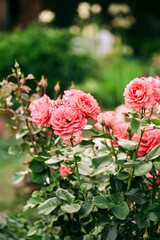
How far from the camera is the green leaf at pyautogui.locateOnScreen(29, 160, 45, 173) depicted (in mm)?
1377

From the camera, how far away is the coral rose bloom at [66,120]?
3.56ft

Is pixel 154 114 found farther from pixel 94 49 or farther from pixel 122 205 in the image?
pixel 94 49

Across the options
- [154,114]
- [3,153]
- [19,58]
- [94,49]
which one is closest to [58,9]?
[94,49]

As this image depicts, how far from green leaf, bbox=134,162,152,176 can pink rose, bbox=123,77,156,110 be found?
0.59 feet

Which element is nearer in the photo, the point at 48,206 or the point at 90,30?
the point at 48,206

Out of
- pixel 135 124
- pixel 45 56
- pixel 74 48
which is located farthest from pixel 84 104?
pixel 74 48

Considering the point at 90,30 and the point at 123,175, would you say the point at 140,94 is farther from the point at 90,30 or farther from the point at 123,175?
the point at 90,30

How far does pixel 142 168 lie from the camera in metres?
1.11

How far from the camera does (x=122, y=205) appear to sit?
1145 millimetres

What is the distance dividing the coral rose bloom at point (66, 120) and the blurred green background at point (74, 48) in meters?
1.60

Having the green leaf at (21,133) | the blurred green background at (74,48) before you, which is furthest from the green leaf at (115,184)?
the blurred green background at (74,48)

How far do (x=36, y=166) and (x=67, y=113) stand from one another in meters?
0.38

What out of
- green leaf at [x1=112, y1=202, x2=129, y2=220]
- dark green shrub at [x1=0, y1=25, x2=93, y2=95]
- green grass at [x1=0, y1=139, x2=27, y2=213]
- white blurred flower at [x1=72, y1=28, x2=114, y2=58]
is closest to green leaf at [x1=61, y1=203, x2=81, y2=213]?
green leaf at [x1=112, y1=202, x2=129, y2=220]

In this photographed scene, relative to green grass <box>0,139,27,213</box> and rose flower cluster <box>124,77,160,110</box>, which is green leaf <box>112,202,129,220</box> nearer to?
rose flower cluster <box>124,77,160,110</box>
